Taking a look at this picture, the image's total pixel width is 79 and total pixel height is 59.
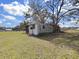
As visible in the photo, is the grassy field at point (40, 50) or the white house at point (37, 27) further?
the white house at point (37, 27)

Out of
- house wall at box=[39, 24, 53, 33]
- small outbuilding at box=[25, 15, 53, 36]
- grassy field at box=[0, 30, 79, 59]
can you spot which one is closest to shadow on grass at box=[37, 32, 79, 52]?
grassy field at box=[0, 30, 79, 59]

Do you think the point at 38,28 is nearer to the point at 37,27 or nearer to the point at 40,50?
the point at 37,27

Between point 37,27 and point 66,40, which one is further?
point 37,27

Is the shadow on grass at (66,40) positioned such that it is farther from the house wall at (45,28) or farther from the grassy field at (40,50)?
the house wall at (45,28)

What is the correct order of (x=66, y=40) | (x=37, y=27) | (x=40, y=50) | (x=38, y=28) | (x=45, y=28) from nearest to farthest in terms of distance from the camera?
(x=40, y=50) → (x=66, y=40) → (x=37, y=27) → (x=38, y=28) → (x=45, y=28)

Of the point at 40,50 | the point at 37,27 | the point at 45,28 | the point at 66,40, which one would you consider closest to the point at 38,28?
the point at 37,27

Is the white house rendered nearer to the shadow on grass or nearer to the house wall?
the house wall

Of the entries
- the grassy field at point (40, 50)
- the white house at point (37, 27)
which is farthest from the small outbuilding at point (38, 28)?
the grassy field at point (40, 50)

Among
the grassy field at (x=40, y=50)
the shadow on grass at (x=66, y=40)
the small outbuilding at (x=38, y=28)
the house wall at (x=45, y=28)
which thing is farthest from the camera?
the house wall at (x=45, y=28)

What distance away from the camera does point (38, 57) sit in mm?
10234

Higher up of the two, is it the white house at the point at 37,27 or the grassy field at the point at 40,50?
the white house at the point at 37,27

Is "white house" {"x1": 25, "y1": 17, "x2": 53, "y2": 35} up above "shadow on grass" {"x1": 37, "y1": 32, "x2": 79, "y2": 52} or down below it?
above

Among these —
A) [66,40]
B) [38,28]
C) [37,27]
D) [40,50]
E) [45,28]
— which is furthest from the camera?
[45,28]

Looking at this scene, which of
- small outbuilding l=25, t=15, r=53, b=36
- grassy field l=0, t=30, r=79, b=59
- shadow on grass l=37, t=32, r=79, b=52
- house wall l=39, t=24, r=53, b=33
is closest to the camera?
grassy field l=0, t=30, r=79, b=59
